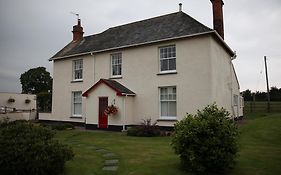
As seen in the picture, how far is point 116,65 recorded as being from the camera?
2159 cm

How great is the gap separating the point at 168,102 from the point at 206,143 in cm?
1110

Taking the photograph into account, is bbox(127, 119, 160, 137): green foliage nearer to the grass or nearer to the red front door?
the red front door

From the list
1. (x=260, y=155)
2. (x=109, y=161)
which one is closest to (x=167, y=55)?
(x=260, y=155)

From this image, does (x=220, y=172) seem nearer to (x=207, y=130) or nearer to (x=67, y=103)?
(x=207, y=130)

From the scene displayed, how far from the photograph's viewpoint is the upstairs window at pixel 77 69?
24297mm

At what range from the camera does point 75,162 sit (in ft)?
28.6

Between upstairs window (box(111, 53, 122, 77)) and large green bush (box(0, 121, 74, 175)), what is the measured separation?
14000 millimetres

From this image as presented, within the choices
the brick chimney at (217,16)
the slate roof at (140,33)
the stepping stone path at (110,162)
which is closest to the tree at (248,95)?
the brick chimney at (217,16)

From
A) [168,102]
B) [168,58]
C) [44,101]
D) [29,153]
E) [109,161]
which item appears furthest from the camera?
[44,101]

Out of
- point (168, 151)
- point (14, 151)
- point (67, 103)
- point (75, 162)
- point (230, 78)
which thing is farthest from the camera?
point (67, 103)

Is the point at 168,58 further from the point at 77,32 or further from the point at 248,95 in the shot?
the point at 248,95

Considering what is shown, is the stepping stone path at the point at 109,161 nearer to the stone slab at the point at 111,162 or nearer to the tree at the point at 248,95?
the stone slab at the point at 111,162

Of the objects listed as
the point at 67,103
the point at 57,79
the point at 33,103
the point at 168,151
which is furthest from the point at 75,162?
the point at 33,103

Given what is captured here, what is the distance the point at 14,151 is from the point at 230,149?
607 cm
